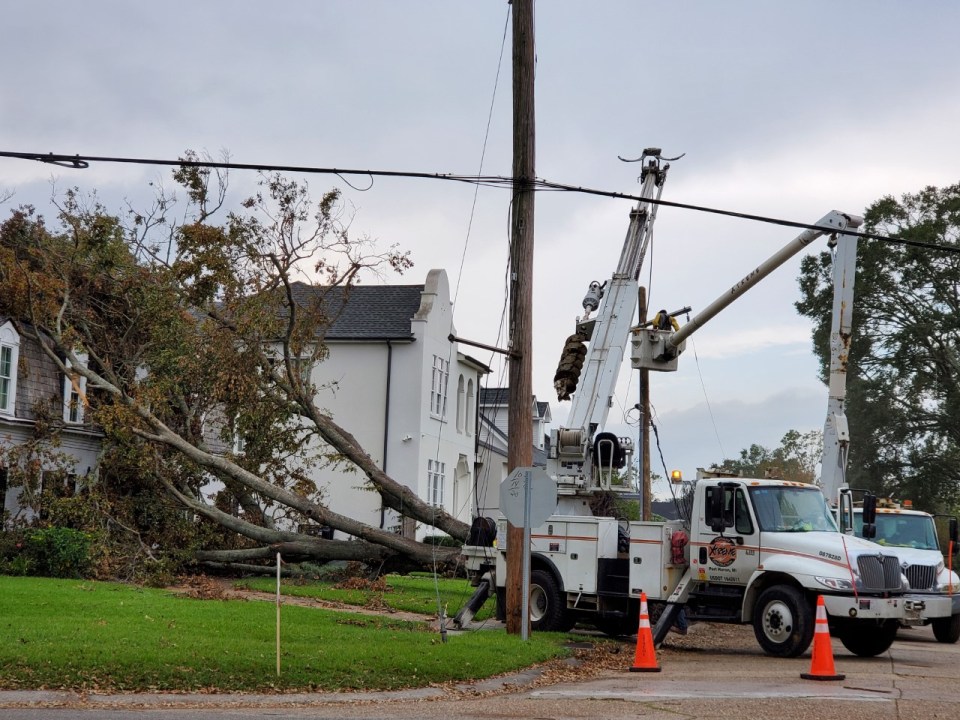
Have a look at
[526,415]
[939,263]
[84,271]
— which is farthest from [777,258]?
[939,263]

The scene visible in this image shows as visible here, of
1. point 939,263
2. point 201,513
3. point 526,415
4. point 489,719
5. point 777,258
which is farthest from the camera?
point 939,263

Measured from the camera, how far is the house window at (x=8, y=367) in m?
25.8

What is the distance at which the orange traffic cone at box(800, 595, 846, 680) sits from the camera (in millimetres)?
13164

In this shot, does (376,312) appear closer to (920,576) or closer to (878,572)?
(920,576)

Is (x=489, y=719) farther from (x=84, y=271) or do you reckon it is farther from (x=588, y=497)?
(x=84, y=271)

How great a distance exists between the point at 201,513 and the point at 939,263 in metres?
31.0

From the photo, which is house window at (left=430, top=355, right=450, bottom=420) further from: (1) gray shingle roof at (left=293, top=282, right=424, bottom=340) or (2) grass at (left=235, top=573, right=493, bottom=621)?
(2) grass at (left=235, top=573, right=493, bottom=621)

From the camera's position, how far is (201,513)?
24688 mm

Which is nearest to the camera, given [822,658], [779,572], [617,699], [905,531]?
[617,699]

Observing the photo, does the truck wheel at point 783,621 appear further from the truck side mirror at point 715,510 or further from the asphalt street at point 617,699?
the truck side mirror at point 715,510

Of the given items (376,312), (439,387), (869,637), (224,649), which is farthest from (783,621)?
(376,312)

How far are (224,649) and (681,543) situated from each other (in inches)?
283

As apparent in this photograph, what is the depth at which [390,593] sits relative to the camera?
22.8 metres

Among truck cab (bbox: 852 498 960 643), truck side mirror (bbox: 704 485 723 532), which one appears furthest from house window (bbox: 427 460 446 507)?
truck side mirror (bbox: 704 485 723 532)
